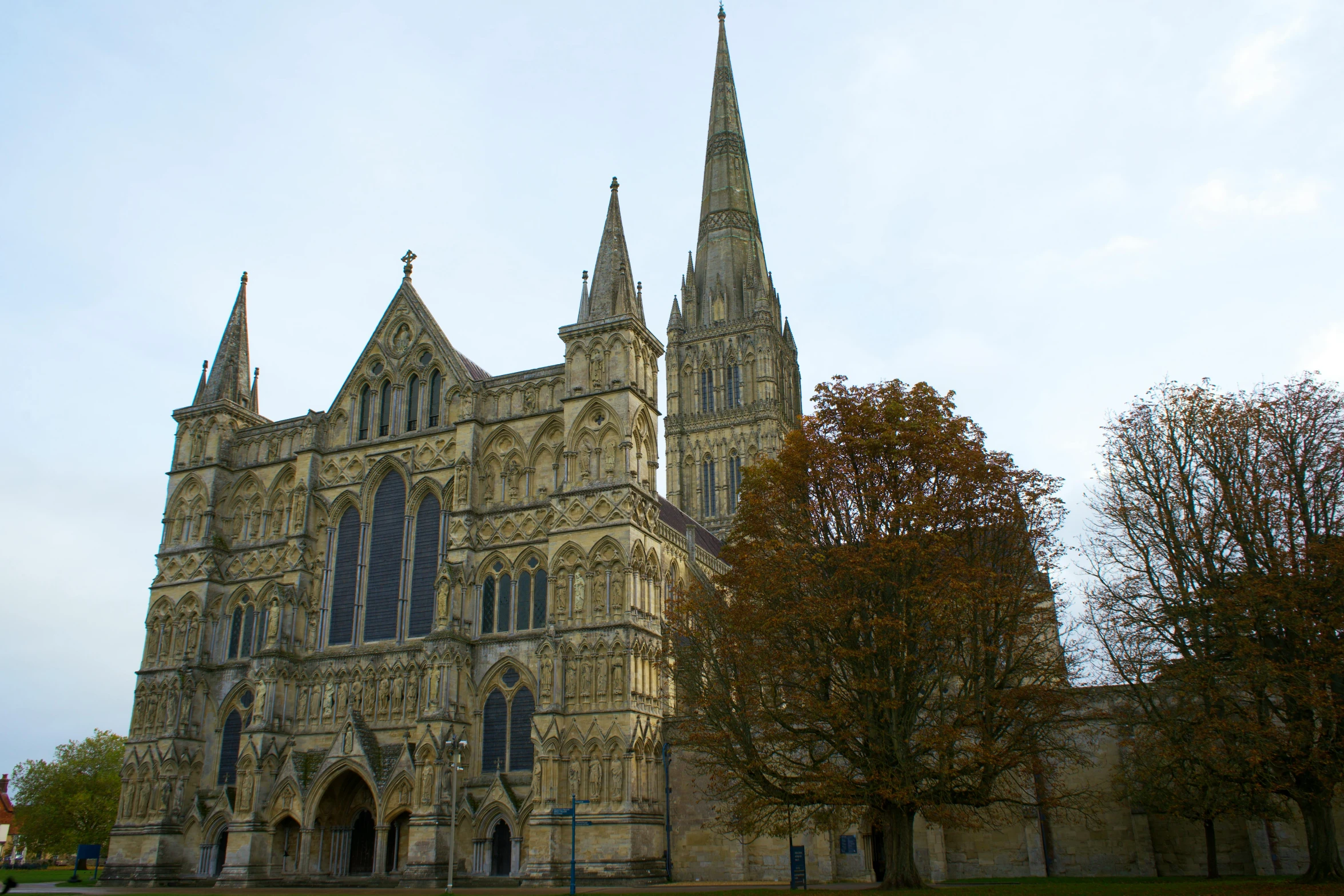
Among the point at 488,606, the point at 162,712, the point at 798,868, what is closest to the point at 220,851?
the point at 162,712

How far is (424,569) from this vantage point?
3372cm

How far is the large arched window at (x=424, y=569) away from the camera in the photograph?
108 feet

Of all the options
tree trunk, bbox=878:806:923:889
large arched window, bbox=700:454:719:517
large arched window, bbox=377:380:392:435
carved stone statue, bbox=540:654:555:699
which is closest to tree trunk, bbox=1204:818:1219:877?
tree trunk, bbox=878:806:923:889

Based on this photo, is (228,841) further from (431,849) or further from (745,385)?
(745,385)

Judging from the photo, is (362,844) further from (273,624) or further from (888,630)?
(888,630)

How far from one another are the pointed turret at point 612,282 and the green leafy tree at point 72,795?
127 feet

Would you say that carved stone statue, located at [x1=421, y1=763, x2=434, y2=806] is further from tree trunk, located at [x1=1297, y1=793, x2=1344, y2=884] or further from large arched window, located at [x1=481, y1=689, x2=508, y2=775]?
tree trunk, located at [x1=1297, y1=793, x2=1344, y2=884]

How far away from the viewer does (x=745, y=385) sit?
2505 inches

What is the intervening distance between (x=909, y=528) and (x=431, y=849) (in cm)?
1690

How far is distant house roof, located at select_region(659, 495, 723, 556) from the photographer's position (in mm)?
45269

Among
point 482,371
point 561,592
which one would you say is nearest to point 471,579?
point 561,592

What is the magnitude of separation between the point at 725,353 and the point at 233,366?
32563 mm

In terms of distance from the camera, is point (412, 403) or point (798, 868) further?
point (412, 403)

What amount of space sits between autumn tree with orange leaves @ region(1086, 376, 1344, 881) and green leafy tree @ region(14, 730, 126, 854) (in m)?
51.7
